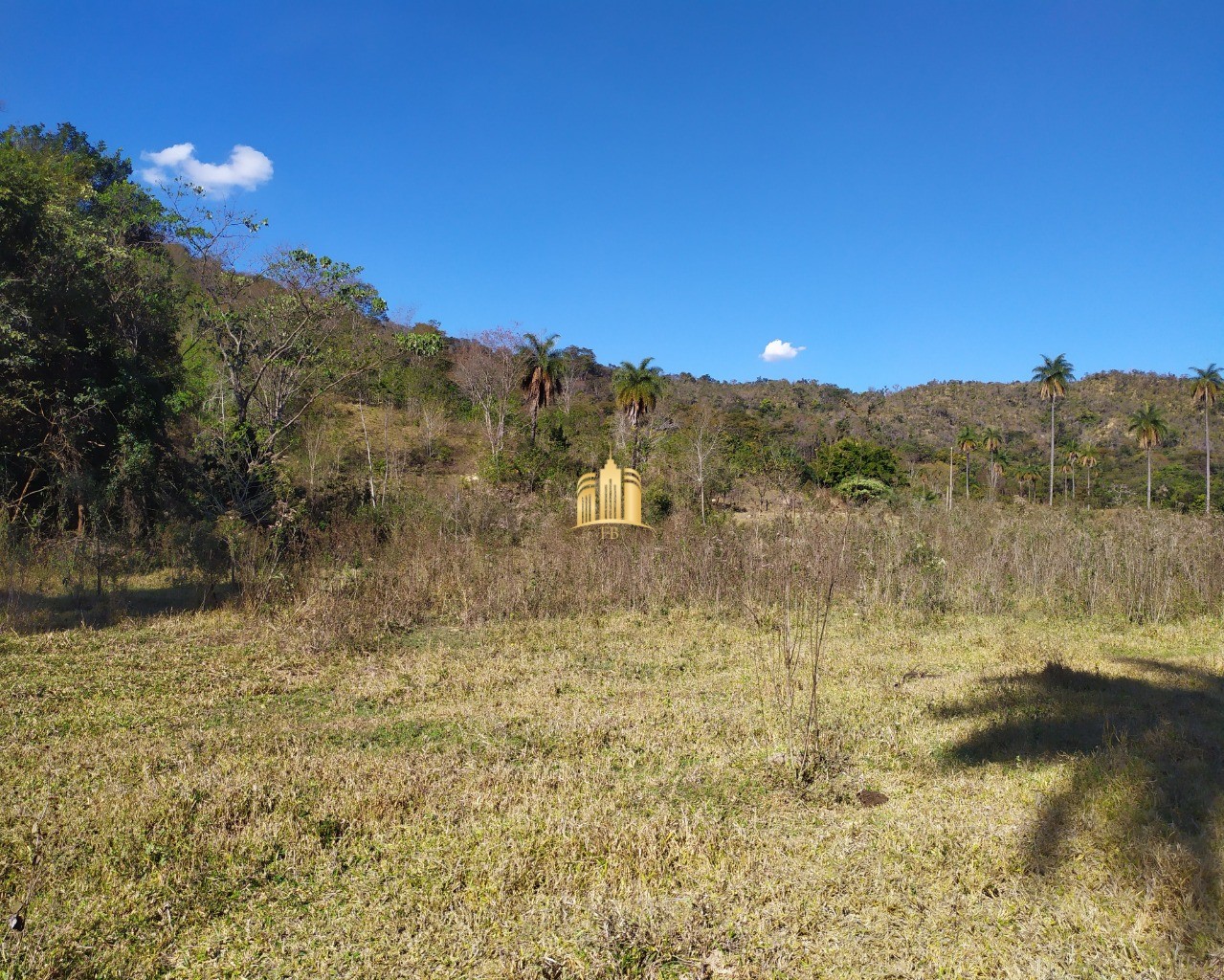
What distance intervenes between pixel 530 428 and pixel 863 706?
88.7 feet

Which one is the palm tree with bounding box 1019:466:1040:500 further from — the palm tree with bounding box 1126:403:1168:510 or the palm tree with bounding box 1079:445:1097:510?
the palm tree with bounding box 1126:403:1168:510

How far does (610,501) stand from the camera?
14430mm

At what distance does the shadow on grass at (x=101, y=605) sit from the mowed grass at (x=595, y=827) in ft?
4.87

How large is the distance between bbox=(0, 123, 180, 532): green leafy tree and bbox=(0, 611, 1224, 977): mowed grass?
18.9 ft

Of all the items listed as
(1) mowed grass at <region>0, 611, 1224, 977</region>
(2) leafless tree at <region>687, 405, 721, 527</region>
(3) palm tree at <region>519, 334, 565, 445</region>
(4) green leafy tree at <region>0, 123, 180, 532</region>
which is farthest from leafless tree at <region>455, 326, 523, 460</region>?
(1) mowed grass at <region>0, 611, 1224, 977</region>

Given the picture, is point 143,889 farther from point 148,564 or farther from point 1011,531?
point 1011,531

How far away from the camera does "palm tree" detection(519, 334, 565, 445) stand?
31.1 metres

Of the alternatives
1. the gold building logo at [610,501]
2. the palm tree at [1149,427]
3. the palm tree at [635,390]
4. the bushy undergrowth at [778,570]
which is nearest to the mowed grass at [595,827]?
the bushy undergrowth at [778,570]

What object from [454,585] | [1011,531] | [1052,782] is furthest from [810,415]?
[1052,782]

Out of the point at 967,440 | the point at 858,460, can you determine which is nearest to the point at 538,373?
the point at 858,460

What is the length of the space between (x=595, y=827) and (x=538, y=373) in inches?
1120

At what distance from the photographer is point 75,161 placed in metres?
20.3

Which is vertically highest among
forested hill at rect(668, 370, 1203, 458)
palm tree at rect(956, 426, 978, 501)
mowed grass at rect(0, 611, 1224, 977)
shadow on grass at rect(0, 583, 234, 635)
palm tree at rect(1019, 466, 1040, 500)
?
forested hill at rect(668, 370, 1203, 458)

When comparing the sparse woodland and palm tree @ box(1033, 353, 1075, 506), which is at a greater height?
palm tree @ box(1033, 353, 1075, 506)
